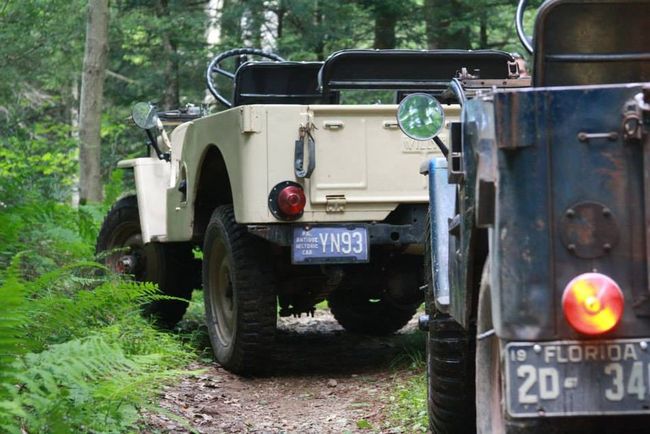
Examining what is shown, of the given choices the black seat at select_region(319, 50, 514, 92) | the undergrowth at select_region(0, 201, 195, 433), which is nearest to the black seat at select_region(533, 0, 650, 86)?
the undergrowth at select_region(0, 201, 195, 433)

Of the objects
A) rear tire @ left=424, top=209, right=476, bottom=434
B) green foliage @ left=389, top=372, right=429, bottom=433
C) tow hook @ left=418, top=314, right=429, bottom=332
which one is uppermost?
tow hook @ left=418, top=314, right=429, bottom=332

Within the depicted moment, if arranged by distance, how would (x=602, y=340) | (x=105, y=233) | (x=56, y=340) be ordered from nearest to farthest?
(x=602, y=340), (x=56, y=340), (x=105, y=233)

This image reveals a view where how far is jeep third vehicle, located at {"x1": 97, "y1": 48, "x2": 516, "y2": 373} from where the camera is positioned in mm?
7188

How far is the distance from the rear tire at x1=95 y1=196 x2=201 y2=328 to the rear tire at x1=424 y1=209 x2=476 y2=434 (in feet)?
15.2

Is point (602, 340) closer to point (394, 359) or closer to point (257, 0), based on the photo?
point (394, 359)

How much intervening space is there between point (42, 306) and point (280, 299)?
2975mm

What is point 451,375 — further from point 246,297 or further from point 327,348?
point 327,348

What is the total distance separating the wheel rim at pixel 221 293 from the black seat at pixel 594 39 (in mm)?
4163

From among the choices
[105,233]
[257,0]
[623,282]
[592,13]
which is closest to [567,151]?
[623,282]

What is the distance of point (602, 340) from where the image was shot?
3293mm

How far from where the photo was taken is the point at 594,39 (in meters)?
4.12

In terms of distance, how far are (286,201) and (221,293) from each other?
54.4 inches

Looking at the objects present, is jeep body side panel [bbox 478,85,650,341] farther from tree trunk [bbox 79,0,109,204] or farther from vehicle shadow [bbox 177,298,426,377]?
tree trunk [bbox 79,0,109,204]

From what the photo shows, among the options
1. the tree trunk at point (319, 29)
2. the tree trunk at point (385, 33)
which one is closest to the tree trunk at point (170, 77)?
the tree trunk at point (319, 29)
